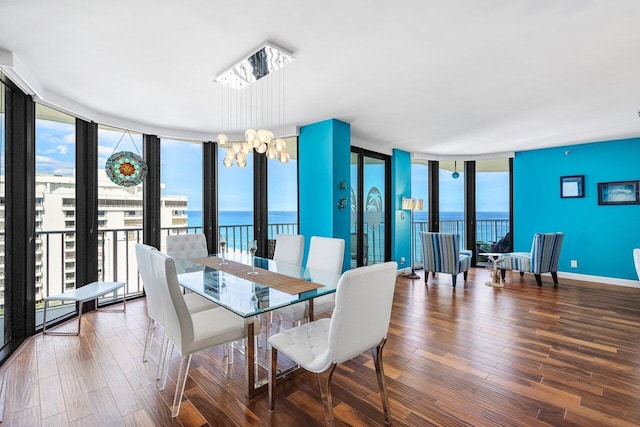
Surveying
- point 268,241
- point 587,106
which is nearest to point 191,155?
point 268,241

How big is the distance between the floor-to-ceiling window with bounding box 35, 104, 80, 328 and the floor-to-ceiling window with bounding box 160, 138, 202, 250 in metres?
1.13

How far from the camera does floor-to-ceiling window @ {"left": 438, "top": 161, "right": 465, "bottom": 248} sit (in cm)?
691

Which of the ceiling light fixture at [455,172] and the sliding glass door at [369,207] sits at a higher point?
the ceiling light fixture at [455,172]

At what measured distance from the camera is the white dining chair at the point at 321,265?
2518 mm

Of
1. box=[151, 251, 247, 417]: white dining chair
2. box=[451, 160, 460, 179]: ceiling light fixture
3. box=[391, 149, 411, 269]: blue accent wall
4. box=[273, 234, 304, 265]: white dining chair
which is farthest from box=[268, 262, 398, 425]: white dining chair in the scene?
box=[451, 160, 460, 179]: ceiling light fixture

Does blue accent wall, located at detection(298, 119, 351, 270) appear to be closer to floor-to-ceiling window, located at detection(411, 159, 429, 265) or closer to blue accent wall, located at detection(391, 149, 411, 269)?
blue accent wall, located at detection(391, 149, 411, 269)

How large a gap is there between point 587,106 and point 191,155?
5.48 metres

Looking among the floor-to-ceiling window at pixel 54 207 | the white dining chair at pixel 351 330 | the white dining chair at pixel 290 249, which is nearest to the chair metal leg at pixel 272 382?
the white dining chair at pixel 351 330

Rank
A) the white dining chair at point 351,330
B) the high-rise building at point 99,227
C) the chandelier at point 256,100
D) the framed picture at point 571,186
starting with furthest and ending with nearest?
the framed picture at point 571,186, the high-rise building at point 99,227, the chandelier at point 256,100, the white dining chair at point 351,330

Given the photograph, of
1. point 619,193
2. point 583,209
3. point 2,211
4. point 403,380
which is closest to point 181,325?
point 403,380

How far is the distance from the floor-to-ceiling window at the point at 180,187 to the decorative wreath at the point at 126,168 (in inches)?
13.8

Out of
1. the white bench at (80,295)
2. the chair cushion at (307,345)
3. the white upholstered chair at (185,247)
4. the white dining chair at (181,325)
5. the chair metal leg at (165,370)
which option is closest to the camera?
the chair cushion at (307,345)

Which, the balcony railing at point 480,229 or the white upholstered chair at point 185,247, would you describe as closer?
the white upholstered chair at point 185,247

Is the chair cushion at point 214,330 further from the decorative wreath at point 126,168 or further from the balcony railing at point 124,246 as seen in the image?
the decorative wreath at point 126,168
